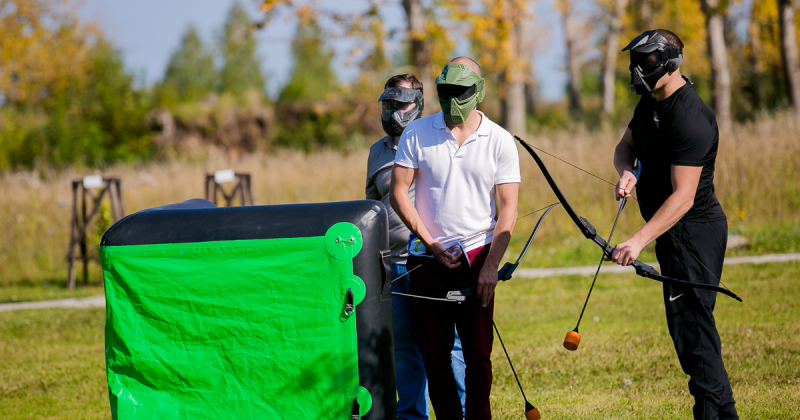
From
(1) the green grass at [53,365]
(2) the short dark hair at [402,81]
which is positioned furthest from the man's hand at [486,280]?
(1) the green grass at [53,365]

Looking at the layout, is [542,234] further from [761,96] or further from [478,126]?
[761,96]

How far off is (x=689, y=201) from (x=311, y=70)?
58.3 metres

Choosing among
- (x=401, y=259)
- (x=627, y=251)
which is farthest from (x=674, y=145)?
(x=401, y=259)

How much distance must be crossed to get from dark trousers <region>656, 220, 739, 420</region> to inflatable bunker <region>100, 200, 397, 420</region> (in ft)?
5.17

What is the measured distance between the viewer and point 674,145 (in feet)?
10.9

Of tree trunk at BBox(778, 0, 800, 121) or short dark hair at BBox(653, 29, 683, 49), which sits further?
tree trunk at BBox(778, 0, 800, 121)

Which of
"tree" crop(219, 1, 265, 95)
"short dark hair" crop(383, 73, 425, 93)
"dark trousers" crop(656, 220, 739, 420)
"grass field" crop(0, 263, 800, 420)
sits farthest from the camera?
"tree" crop(219, 1, 265, 95)

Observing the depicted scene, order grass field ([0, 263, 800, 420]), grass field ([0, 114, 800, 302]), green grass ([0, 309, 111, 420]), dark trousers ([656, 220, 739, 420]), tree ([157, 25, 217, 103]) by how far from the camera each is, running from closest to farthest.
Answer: dark trousers ([656, 220, 739, 420])
grass field ([0, 263, 800, 420])
green grass ([0, 309, 111, 420])
grass field ([0, 114, 800, 302])
tree ([157, 25, 217, 103])

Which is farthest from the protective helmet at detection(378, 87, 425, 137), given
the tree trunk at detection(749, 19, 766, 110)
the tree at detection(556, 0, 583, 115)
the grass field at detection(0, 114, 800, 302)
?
the tree at detection(556, 0, 583, 115)

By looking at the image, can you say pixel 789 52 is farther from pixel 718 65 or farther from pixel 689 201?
pixel 689 201

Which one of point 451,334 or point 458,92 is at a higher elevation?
point 458,92

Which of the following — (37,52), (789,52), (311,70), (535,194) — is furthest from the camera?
(311,70)

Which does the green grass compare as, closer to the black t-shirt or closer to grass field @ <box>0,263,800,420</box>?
grass field @ <box>0,263,800,420</box>

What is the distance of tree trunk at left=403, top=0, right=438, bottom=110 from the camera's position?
16750 mm
